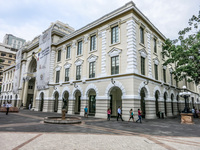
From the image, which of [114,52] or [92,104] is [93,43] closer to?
[114,52]

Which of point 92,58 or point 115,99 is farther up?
point 92,58

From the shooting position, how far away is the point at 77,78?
2314 centimetres

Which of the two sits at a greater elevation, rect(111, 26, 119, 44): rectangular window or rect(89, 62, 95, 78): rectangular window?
rect(111, 26, 119, 44): rectangular window

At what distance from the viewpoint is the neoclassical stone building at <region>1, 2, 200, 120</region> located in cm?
1731

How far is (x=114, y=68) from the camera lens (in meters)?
18.4

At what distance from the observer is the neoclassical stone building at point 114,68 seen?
17.3 meters

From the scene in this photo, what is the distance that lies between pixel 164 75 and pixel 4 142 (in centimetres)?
2388

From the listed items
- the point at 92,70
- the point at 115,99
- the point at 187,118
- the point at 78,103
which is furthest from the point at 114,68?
the point at 78,103

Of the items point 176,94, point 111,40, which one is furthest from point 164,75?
point 111,40

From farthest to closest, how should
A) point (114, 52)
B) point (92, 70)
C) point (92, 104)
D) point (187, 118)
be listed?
point (92, 104), point (92, 70), point (114, 52), point (187, 118)

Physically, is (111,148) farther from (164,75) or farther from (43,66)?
(43,66)

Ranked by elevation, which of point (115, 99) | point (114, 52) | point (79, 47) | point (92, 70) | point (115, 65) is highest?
point (79, 47)

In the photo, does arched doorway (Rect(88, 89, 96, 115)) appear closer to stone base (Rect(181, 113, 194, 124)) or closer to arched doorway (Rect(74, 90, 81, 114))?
arched doorway (Rect(74, 90, 81, 114))

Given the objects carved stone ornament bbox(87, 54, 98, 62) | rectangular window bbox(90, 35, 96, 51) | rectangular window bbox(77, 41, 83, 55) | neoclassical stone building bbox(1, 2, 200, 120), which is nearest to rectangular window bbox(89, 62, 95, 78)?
neoclassical stone building bbox(1, 2, 200, 120)
